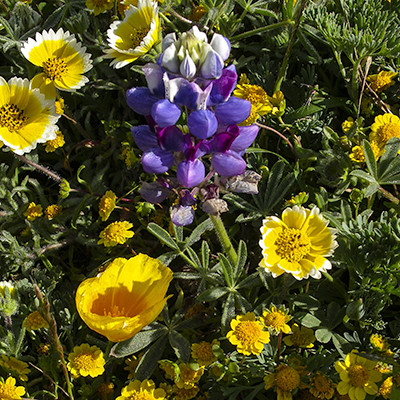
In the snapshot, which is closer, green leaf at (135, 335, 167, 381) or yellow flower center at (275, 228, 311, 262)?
yellow flower center at (275, 228, 311, 262)

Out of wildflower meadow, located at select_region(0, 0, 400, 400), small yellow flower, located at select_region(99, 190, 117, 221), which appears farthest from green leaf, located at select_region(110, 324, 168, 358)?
small yellow flower, located at select_region(99, 190, 117, 221)

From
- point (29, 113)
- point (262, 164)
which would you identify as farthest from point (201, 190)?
point (29, 113)

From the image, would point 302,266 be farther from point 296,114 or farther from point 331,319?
point 296,114

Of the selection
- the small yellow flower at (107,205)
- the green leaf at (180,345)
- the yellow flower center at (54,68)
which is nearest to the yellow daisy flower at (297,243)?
the green leaf at (180,345)

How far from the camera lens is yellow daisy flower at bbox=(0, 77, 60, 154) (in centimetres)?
306

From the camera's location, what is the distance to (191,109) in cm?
214

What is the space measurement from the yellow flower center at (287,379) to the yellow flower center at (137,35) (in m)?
2.00

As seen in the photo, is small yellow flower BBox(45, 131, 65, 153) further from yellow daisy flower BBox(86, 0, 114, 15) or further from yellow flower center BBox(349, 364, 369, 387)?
yellow flower center BBox(349, 364, 369, 387)

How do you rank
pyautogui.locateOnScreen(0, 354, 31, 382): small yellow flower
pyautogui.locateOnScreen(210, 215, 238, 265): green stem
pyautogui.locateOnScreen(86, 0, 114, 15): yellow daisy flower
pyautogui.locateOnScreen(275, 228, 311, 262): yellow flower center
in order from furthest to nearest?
pyautogui.locateOnScreen(86, 0, 114, 15): yellow daisy flower → pyautogui.locateOnScreen(0, 354, 31, 382): small yellow flower → pyautogui.locateOnScreen(210, 215, 238, 265): green stem → pyautogui.locateOnScreen(275, 228, 311, 262): yellow flower center

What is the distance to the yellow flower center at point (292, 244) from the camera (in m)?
2.44

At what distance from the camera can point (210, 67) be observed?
2.02 m

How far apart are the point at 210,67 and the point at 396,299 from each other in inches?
65.6

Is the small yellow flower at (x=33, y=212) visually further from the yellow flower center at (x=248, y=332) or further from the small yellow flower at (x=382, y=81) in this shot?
the small yellow flower at (x=382, y=81)

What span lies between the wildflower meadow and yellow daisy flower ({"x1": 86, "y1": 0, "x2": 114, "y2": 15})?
0.01 metres
